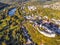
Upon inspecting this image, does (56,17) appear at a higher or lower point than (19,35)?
lower

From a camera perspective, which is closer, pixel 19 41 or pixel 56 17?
pixel 19 41

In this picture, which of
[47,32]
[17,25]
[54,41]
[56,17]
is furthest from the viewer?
[56,17]

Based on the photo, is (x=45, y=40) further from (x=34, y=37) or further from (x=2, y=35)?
(x=2, y=35)

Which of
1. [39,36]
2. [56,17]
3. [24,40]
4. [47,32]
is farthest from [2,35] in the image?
[56,17]

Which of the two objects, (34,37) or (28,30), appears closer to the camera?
(34,37)

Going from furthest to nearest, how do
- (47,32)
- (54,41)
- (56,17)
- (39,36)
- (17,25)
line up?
1. (56,17)
2. (17,25)
3. (47,32)
4. (39,36)
5. (54,41)

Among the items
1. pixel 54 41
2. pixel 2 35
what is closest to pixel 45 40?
pixel 54 41

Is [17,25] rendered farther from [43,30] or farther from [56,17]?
[56,17]

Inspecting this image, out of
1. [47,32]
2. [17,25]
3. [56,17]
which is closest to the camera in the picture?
[47,32]

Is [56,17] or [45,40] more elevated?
[45,40]
